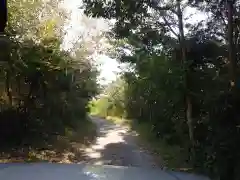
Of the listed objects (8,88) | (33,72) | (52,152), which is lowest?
(52,152)

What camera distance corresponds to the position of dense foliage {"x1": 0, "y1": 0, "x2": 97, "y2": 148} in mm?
15242

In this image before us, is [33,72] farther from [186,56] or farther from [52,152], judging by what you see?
[186,56]

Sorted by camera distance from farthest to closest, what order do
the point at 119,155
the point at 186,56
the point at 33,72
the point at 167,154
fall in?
the point at 33,72
the point at 167,154
the point at 119,155
the point at 186,56

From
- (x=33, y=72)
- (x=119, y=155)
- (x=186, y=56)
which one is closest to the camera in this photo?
(x=186, y=56)

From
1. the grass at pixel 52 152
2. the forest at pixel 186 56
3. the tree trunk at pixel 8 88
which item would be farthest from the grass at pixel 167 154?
the tree trunk at pixel 8 88

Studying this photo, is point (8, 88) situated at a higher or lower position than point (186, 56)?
lower

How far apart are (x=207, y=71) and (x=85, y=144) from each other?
8.32 meters

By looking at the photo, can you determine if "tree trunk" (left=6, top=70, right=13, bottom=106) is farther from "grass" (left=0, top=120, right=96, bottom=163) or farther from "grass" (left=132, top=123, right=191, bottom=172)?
"grass" (left=132, top=123, right=191, bottom=172)

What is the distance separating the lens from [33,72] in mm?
17438

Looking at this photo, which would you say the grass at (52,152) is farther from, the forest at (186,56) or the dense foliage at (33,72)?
the forest at (186,56)

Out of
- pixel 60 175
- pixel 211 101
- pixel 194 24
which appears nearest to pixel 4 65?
pixel 194 24

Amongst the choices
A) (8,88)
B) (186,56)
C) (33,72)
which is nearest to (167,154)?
(186,56)

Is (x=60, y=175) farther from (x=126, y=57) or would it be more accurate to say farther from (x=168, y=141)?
(x=126, y=57)

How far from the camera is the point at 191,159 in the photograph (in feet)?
44.3
